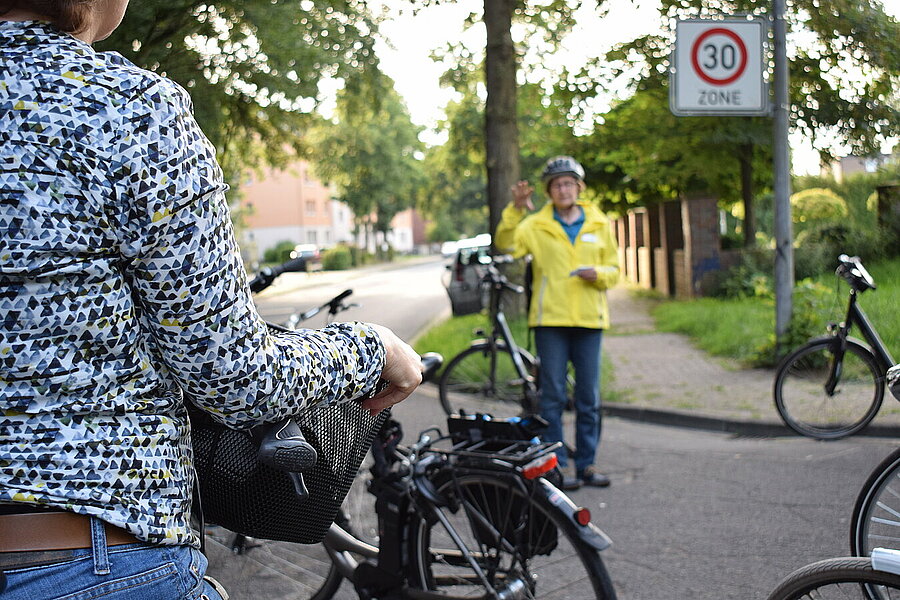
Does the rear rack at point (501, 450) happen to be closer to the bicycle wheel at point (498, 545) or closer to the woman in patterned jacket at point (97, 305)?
the bicycle wheel at point (498, 545)

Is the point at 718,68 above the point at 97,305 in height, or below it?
above

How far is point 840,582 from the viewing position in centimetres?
213

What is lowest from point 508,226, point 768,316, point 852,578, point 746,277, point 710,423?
point 710,423

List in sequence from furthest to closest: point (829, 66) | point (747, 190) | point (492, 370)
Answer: point (747, 190) → point (829, 66) → point (492, 370)

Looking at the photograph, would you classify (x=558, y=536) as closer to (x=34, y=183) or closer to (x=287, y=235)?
(x=34, y=183)

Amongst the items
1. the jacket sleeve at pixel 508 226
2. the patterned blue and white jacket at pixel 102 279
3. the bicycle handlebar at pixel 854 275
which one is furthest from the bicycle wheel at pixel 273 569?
the bicycle handlebar at pixel 854 275

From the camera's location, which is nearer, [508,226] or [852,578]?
[852,578]

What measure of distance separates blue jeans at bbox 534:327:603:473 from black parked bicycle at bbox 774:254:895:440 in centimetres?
213

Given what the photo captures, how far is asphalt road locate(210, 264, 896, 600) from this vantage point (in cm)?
396

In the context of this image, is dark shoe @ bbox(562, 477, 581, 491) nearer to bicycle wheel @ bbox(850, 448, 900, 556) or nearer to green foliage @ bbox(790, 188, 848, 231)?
bicycle wheel @ bbox(850, 448, 900, 556)

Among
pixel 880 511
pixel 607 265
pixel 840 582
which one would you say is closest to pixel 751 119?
pixel 607 265

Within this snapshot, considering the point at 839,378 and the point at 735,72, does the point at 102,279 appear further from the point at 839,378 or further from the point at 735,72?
the point at 735,72

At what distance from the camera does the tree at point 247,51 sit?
9.23 meters

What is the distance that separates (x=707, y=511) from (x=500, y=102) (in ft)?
27.3
